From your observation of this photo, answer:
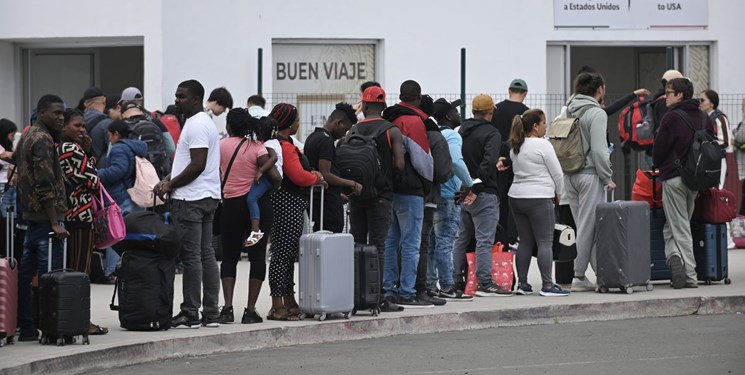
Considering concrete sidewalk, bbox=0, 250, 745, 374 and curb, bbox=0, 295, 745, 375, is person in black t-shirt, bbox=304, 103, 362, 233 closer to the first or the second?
concrete sidewalk, bbox=0, 250, 745, 374

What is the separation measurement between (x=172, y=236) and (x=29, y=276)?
3.54ft

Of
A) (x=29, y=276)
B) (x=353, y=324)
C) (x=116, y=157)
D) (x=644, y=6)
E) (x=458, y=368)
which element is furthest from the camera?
(x=644, y=6)

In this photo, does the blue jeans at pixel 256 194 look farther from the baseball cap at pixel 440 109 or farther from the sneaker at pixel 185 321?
the baseball cap at pixel 440 109

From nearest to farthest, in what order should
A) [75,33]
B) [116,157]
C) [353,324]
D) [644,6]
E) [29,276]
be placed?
[29,276] < [353,324] < [116,157] < [75,33] < [644,6]

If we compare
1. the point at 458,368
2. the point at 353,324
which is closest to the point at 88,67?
the point at 353,324

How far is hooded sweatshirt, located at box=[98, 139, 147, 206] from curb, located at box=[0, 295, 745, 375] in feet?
13.1

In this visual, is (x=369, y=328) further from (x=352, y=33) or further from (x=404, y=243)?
(x=352, y=33)

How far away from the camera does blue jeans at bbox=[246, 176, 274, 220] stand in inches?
459

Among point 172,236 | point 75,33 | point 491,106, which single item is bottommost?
point 172,236

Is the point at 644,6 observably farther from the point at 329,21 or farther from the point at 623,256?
the point at 623,256

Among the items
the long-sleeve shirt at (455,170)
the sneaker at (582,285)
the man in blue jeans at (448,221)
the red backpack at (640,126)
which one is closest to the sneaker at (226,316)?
the man in blue jeans at (448,221)

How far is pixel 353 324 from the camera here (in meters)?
12.1

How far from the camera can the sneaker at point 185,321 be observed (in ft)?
38.1

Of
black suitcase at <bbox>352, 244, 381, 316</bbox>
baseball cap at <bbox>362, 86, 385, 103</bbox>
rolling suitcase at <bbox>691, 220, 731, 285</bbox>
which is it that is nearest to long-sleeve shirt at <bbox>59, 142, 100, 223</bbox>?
black suitcase at <bbox>352, 244, 381, 316</bbox>
